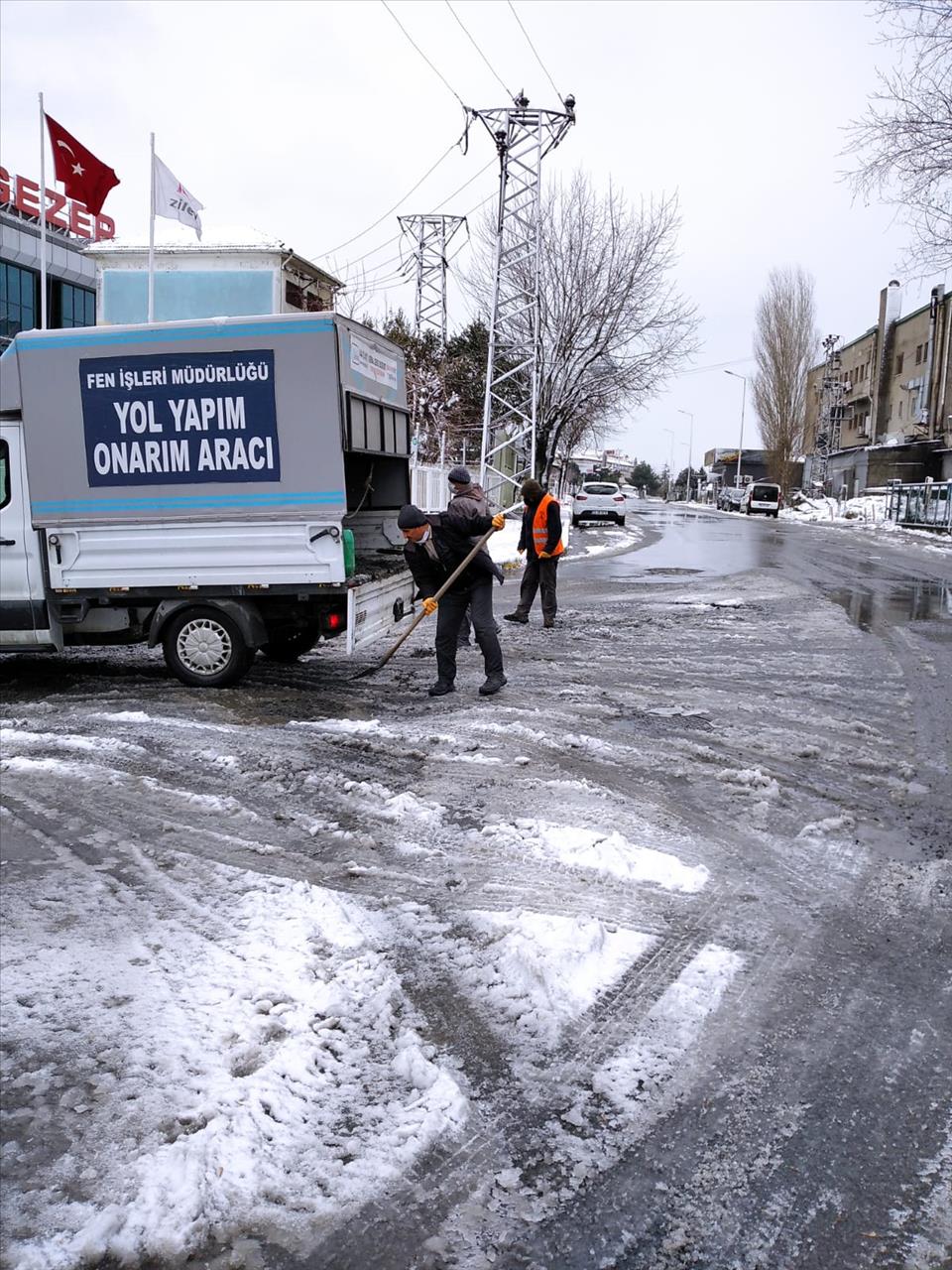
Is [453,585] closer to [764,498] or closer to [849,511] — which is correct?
[849,511]

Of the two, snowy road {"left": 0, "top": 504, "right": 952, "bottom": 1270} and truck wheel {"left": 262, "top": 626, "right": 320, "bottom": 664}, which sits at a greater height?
truck wheel {"left": 262, "top": 626, "right": 320, "bottom": 664}

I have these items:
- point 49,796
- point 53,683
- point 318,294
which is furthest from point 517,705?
point 318,294

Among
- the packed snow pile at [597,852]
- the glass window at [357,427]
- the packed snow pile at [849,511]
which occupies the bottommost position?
the packed snow pile at [849,511]

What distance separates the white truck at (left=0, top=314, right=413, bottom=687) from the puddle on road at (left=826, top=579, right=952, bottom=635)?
6771 mm

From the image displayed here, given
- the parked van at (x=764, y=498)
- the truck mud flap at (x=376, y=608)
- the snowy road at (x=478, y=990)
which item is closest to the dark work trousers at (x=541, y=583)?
the truck mud flap at (x=376, y=608)

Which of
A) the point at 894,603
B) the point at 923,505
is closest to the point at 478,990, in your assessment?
the point at 894,603

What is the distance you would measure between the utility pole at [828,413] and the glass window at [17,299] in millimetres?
52421

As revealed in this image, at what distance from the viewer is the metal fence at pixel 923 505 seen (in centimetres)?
3372

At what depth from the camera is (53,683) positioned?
866cm

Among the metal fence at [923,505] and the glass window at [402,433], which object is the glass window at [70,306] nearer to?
the metal fence at [923,505]

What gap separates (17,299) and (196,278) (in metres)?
14.1

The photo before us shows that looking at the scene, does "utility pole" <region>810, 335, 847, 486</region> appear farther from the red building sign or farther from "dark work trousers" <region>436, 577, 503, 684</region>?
"dark work trousers" <region>436, 577, 503, 684</region>

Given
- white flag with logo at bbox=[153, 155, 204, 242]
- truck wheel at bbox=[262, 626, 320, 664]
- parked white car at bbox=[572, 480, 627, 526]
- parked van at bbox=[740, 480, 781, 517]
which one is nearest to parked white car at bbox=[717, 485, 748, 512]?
parked van at bbox=[740, 480, 781, 517]

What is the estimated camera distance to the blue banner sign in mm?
7602
